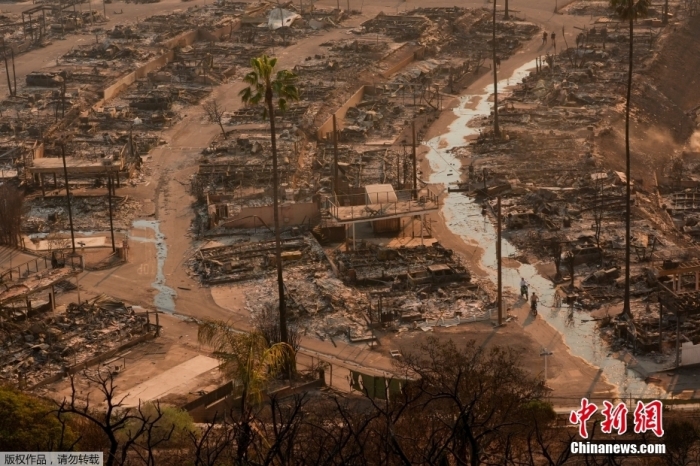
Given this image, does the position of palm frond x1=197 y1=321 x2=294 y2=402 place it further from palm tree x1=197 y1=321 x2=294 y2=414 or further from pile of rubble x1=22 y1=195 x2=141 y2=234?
pile of rubble x1=22 y1=195 x2=141 y2=234

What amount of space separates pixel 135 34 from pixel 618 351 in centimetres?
6250

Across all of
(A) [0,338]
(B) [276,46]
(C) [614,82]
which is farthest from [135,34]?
(A) [0,338]

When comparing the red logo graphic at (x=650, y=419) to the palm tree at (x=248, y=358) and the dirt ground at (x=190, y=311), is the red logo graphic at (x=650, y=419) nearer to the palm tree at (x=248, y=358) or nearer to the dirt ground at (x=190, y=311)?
the dirt ground at (x=190, y=311)

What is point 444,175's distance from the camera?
67500 millimetres

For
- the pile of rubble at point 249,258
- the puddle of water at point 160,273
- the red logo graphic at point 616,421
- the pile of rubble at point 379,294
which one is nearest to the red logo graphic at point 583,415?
the red logo graphic at point 616,421

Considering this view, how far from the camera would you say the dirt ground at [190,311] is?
148 feet

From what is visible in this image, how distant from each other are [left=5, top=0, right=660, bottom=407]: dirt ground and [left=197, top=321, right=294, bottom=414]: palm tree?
2.63 metres

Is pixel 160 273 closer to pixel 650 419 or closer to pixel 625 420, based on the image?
pixel 625 420

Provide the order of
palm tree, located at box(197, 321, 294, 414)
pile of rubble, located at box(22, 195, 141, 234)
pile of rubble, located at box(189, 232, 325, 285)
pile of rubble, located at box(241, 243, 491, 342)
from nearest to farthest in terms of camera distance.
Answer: palm tree, located at box(197, 321, 294, 414) < pile of rubble, located at box(241, 243, 491, 342) < pile of rubble, located at box(189, 232, 325, 285) < pile of rubble, located at box(22, 195, 141, 234)

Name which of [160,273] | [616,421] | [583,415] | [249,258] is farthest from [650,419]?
[160,273]

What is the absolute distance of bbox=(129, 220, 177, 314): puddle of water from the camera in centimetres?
5184

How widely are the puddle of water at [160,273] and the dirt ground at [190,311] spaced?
147mm

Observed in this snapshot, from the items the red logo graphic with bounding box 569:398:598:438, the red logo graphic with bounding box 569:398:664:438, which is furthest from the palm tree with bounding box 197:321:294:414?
the red logo graphic with bounding box 569:398:664:438

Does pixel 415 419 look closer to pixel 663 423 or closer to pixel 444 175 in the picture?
pixel 663 423
